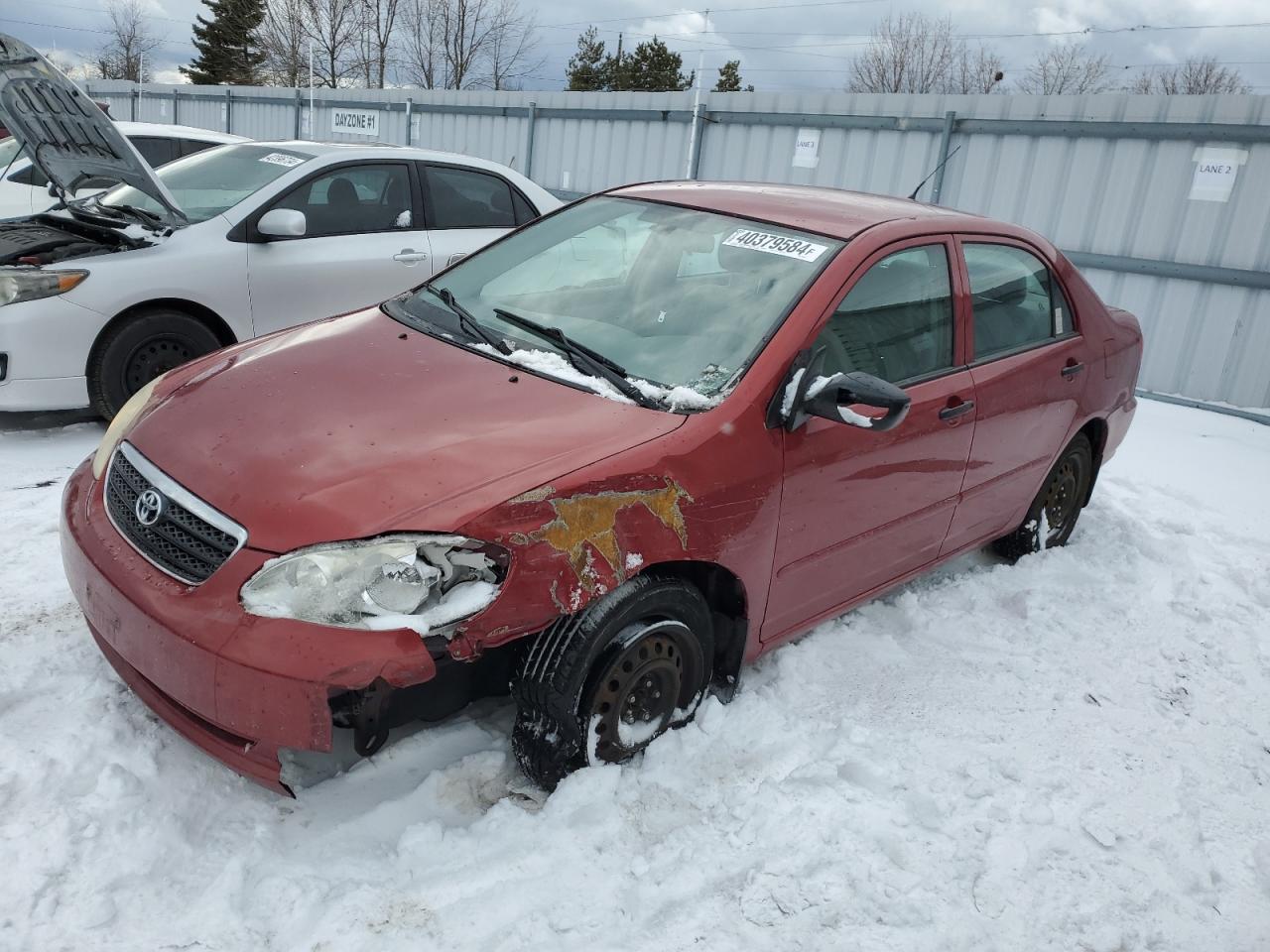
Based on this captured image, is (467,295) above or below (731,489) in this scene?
above

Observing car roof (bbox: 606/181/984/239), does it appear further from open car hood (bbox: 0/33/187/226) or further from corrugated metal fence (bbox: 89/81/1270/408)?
corrugated metal fence (bbox: 89/81/1270/408)

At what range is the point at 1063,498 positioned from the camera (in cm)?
460

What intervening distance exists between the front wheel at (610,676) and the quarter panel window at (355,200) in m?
4.16

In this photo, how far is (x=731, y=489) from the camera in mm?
2633

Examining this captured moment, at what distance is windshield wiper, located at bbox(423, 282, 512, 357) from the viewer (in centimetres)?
302

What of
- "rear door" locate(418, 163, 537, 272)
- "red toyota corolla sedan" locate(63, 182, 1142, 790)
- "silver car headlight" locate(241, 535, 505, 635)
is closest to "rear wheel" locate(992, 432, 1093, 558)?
"red toyota corolla sedan" locate(63, 182, 1142, 790)

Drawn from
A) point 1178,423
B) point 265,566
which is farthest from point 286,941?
point 1178,423

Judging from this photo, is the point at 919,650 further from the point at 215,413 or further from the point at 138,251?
the point at 138,251

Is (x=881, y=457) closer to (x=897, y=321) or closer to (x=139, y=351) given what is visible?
(x=897, y=321)

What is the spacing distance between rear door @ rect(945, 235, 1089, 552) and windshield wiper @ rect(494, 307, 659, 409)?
4.92 ft

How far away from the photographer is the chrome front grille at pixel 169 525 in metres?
2.24

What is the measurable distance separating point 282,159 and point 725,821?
5.11 metres

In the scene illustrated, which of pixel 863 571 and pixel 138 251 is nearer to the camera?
pixel 863 571

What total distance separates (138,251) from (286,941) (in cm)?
416
